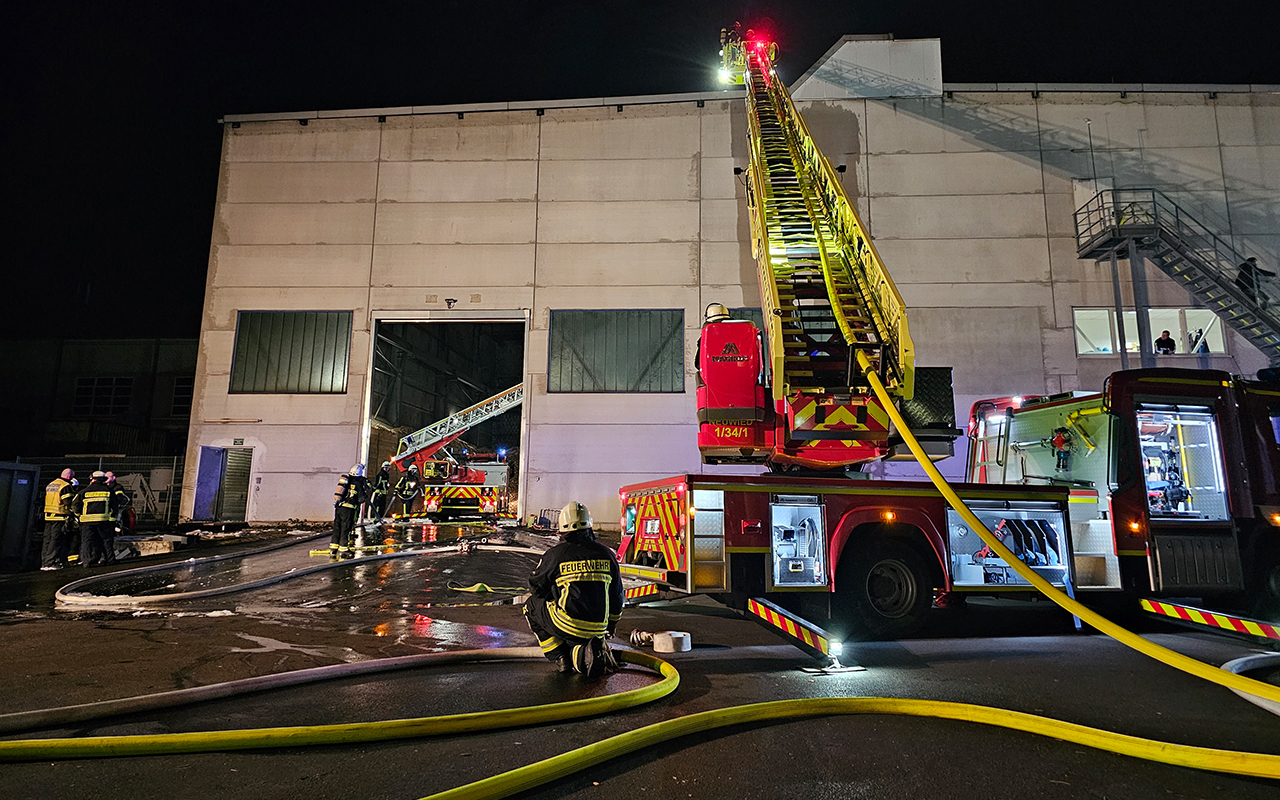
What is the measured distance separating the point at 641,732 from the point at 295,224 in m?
19.9

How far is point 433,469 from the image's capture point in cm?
1880

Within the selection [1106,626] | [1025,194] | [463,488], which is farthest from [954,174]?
[1106,626]

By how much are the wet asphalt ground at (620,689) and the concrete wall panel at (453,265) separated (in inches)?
494

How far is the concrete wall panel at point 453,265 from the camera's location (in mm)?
18500

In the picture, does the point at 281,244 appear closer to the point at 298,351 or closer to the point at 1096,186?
the point at 298,351

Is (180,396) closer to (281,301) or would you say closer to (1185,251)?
(281,301)

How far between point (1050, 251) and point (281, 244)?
68.4ft

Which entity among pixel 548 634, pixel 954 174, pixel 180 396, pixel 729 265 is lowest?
pixel 548 634

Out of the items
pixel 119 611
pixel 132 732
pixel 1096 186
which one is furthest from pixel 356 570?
pixel 1096 186

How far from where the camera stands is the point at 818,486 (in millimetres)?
5469

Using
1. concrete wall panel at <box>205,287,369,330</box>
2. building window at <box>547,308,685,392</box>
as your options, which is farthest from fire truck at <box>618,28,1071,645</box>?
concrete wall panel at <box>205,287,369,330</box>

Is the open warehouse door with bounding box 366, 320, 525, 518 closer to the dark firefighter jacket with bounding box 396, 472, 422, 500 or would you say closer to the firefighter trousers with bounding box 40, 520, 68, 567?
the dark firefighter jacket with bounding box 396, 472, 422, 500

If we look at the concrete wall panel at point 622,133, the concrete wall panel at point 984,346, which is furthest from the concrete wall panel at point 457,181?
the concrete wall panel at point 984,346

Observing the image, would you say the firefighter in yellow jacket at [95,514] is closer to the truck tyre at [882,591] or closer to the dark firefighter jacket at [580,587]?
the dark firefighter jacket at [580,587]
